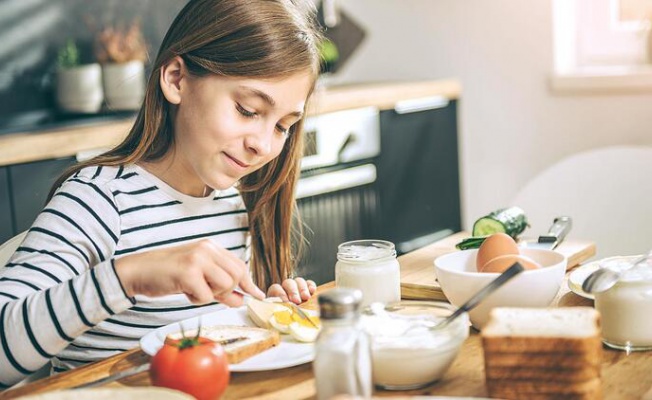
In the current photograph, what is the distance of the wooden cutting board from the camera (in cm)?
143

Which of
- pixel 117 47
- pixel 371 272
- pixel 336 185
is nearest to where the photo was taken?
pixel 371 272

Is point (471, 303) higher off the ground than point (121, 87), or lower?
lower

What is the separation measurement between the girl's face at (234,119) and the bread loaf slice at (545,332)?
23.6 inches

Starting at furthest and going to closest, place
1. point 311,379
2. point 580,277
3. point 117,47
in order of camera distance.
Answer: point 117,47, point 580,277, point 311,379

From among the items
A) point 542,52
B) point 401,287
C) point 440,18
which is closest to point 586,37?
point 542,52

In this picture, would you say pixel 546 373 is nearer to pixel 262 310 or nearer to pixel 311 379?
pixel 311 379

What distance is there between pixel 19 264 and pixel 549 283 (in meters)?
0.70

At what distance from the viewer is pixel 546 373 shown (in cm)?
96

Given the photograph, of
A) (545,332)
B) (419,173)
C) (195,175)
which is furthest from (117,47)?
(545,332)

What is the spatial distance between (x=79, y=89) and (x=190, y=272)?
6.08 feet

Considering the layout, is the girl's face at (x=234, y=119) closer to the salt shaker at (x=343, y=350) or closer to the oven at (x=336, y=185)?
the salt shaker at (x=343, y=350)

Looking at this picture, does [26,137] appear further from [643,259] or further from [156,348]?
[643,259]

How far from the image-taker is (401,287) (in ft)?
4.78

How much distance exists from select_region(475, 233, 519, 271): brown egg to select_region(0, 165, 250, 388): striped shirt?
463mm
